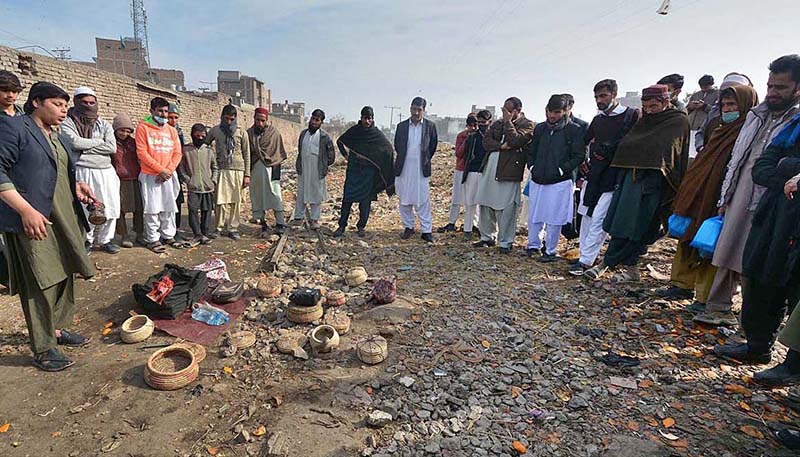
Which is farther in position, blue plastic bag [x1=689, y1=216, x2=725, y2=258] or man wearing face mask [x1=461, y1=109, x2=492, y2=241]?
man wearing face mask [x1=461, y1=109, x2=492, y2=241]

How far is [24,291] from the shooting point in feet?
8.95

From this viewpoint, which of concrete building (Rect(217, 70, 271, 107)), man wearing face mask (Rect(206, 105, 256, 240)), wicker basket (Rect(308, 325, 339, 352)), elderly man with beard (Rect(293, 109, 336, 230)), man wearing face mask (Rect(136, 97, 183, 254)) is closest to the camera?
wicker basket (Rect(308, 325, 339, 352))

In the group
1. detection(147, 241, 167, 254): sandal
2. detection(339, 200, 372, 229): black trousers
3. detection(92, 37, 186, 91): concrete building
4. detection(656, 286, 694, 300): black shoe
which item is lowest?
detection(656, 286, 694, 300): black shoe

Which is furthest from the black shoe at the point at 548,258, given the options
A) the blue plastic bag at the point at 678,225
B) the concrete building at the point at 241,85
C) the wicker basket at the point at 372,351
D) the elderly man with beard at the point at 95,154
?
the concrete building at the point at 241,85

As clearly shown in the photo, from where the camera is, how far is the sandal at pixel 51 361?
2834 millimetres

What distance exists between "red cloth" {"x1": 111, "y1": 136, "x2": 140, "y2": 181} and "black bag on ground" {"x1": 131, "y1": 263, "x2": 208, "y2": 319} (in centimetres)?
195

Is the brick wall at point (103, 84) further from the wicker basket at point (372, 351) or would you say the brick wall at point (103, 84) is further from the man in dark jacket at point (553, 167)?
the man in dark jacket at point (553, 167)

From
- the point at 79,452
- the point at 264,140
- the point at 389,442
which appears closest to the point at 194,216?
the point at 264,140

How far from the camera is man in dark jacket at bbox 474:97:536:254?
5.47 metres

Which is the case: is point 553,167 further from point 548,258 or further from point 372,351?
point 372,351

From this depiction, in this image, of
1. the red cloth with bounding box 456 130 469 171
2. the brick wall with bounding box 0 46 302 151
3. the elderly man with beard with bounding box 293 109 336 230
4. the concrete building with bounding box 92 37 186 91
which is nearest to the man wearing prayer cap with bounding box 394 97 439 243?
the red cloth with bounding box 456 130 469 171

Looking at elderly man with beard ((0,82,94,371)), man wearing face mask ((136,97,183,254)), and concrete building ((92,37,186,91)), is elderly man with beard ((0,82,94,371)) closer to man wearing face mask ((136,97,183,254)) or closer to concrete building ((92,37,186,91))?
man wearing face mask ((136,97,183,254))

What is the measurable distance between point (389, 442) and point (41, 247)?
2631 mm

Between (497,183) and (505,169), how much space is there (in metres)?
0.25
